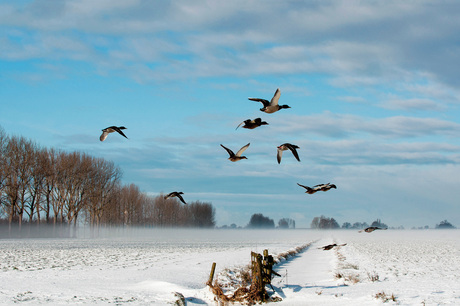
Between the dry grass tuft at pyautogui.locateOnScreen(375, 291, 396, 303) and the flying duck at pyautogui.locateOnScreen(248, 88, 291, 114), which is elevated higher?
the flying duck at pyautogui.locateOnScreen(248, 88, 291, 114)

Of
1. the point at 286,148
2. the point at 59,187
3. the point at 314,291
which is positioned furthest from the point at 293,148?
the point at 59,187

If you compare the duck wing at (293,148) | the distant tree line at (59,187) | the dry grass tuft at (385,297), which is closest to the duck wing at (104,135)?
the duck wing at (293,148)

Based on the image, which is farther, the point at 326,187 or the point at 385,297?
the point at 385,297

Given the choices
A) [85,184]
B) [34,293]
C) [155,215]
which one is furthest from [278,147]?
[155,215]

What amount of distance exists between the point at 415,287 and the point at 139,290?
9025 millimetres

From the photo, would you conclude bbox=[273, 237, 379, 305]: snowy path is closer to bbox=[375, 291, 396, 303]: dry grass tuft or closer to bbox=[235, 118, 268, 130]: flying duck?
bbox=[375, 291, 396, 303]: dry grass tuft

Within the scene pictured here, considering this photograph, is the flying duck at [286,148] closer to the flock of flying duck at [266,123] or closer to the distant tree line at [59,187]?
the flock of flying duck at [266,123]

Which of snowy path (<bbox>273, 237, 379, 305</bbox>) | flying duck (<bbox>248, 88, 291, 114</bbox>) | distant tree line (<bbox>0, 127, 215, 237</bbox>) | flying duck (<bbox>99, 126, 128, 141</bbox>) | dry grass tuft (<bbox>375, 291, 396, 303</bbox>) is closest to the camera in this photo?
flying duck (<bbox>248, 88, 291, 114</bbox>)

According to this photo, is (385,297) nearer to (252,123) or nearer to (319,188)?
(319,188)

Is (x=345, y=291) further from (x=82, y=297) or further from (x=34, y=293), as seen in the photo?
(x=34, y=293)

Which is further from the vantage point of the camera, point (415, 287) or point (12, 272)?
point (12, 272)

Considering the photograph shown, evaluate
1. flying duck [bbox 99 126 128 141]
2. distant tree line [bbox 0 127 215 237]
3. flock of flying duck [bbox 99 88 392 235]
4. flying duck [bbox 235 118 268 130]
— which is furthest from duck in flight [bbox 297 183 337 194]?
distant tree line [bbox 0 127 215 237]

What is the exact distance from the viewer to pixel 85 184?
79.4 meters

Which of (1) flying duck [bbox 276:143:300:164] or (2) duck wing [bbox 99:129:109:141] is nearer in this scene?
(1) flying duck [bbox 276:143:300:164]
